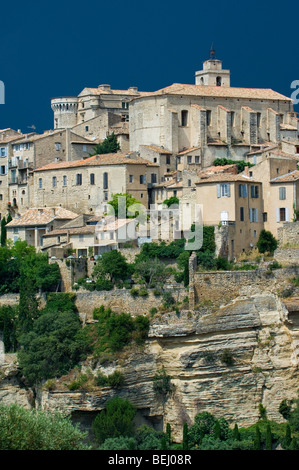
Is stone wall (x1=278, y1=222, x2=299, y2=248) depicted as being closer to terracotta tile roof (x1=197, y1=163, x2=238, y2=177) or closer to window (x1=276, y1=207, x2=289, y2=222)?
window (x1=276, y1=207, x2=289, y2=222)

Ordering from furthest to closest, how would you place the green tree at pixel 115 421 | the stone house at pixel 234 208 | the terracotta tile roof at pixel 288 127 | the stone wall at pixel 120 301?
the terracotta tile roof at pixel 288 127 < the stone house at pixel 234 208 < the stone wall at pixel 120 301 < the green tree at pixel 115 421

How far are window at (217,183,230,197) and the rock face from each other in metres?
7.37

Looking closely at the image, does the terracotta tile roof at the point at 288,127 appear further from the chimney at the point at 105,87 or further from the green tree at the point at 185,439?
the green tree at the point at 185,439

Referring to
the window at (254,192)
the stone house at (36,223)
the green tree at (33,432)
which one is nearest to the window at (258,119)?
the stone house at (36,223)

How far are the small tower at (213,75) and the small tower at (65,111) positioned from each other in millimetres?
9318

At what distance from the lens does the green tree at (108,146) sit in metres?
71.5

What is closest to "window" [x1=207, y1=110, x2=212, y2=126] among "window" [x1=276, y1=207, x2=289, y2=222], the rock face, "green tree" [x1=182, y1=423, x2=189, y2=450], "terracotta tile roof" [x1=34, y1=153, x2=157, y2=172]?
"terracotta tile roof" [x1=34, y1=153, x2=157, y2=172]

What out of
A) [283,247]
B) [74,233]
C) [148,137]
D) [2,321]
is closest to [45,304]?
[2,321]

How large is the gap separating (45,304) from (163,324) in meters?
7.57

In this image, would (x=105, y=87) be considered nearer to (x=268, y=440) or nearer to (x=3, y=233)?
(x=3, y=233)

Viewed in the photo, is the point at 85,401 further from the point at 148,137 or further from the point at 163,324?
the point at 148,137

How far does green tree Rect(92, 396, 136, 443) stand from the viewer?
47.0 metres

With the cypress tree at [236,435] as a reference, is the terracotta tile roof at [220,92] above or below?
above

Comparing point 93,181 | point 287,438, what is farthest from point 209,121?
point 287,438
